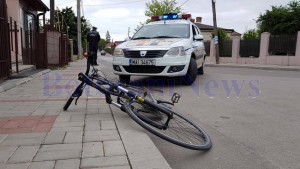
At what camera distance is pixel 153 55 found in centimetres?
746

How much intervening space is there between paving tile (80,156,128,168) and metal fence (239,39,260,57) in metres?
23.2

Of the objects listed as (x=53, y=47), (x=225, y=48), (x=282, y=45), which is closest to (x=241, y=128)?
(x=53, y=47)

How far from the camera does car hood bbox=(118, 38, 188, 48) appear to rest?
25.0 feet

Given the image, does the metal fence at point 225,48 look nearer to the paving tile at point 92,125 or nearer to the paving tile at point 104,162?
the paving tile at point 92,125

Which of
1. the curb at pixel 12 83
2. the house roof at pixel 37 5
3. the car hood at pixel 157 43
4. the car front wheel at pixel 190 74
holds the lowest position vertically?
the curb at pixel 12 83

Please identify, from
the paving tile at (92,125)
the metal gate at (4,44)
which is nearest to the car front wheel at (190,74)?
the paving tile at (92,125)

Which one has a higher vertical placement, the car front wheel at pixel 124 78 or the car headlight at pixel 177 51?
the car headlight at pixel 177 51

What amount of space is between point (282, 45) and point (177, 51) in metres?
17.6

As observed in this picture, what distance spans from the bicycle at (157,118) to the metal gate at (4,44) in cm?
420

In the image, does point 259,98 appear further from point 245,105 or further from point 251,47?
point 251,47

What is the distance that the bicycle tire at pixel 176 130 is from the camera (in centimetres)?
331

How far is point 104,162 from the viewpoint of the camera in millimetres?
2783

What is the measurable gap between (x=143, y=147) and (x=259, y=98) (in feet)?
14.3

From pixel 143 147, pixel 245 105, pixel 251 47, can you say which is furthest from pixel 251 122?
pixel 251 47
